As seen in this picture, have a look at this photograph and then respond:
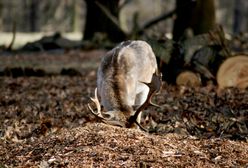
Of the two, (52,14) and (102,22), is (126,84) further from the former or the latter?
(52,14)

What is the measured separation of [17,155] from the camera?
618cm

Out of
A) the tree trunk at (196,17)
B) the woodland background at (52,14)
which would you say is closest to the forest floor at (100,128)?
the tree trunk at (196,17)

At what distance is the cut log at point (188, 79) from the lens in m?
11.8

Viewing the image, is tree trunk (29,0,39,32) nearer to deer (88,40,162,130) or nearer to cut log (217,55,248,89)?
cut log (217,55,248,89)

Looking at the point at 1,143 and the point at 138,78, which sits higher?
the point at 138,78

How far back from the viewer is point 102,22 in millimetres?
20922

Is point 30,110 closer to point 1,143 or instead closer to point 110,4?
point 1,143

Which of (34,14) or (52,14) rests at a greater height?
(34,14)

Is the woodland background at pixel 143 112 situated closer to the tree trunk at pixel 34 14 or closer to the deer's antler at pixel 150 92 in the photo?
the deer's antler at pixel 150 92

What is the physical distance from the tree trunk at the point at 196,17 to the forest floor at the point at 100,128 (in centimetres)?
359

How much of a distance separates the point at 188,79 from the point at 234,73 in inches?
35.9

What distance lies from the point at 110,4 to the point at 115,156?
49.4ft

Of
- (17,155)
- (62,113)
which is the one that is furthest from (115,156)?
(62,113)

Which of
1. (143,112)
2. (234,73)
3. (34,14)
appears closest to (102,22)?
(234,73)
